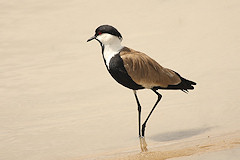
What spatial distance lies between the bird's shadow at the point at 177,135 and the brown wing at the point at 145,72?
21.5 inches

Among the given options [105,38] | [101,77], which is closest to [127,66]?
[105,38]

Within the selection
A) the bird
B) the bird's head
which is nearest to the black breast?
the bird

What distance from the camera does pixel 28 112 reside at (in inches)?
285

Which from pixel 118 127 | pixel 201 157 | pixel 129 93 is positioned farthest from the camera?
pixel 129 93

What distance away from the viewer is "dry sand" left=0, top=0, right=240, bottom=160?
628cm

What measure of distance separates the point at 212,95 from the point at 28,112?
2.39m

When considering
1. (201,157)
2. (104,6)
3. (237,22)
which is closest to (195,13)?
(237,22)

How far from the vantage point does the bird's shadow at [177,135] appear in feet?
20.1

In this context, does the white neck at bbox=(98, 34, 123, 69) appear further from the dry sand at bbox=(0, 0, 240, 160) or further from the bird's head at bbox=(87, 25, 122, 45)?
the dry sand at bbox=(0, 0, 240, 160)

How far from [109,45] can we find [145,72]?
0.50 meters

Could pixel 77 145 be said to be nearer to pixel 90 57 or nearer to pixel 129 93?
pixel 129 93

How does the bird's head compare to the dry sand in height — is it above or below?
above

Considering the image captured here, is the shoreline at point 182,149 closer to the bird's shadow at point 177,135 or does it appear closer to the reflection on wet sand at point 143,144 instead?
the reflection on wet sand at point 143,144

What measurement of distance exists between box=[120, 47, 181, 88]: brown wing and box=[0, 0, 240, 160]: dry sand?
1.85 feet
